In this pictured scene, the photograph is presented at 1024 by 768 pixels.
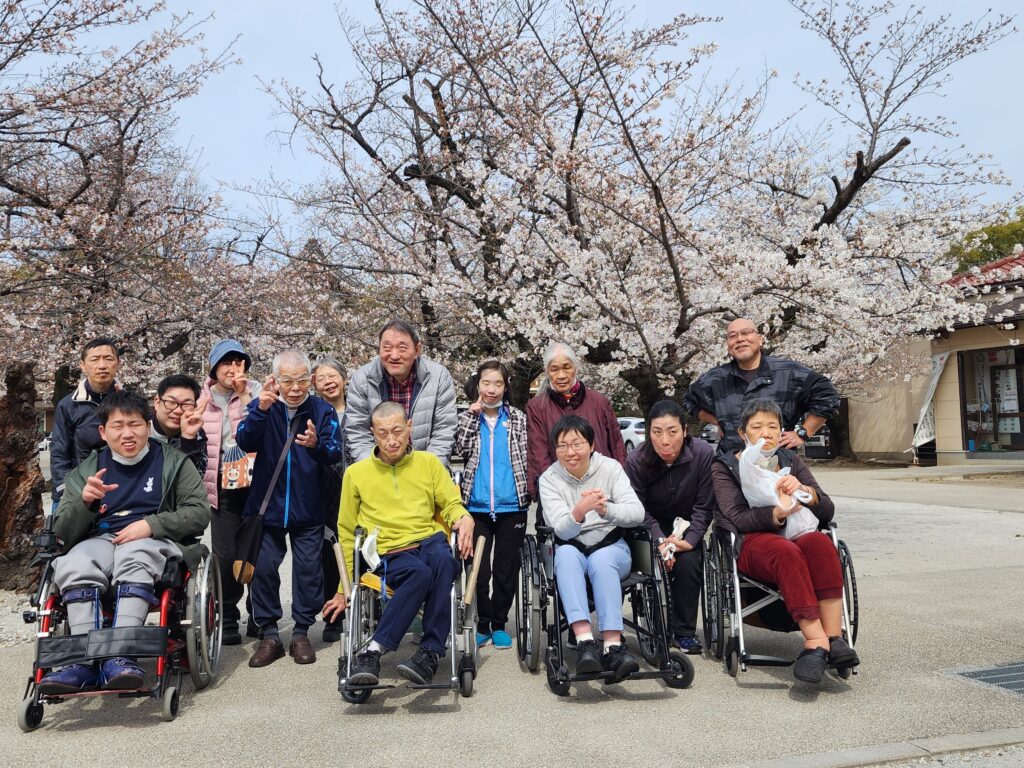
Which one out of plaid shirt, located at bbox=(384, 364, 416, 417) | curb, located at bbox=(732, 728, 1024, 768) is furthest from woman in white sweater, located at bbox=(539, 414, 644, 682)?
plaid shirt, located at bbox=(384, 364, 416, 417)

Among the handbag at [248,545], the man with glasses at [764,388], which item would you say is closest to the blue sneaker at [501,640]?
the handbag at [248,545]

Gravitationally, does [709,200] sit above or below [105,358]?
above

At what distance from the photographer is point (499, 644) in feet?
14.8

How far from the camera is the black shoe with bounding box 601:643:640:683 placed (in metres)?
3.35

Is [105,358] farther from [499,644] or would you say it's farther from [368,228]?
[368,228]

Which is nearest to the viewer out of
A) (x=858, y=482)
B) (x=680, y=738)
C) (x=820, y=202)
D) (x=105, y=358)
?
(x=680, y=738)

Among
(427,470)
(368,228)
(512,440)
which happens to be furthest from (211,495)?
(368,228)

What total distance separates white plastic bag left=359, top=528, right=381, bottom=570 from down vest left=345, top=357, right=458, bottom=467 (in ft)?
2.48

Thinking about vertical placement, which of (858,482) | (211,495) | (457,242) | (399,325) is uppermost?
(457,242)

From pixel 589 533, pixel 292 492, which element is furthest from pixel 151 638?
pixel 589 533

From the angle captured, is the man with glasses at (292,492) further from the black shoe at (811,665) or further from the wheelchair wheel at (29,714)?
the black shoe at (811,665)

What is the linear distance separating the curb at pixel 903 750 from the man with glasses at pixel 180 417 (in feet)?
10.2

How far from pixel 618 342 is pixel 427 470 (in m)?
5.23

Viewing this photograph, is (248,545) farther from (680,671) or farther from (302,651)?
(680,671)
